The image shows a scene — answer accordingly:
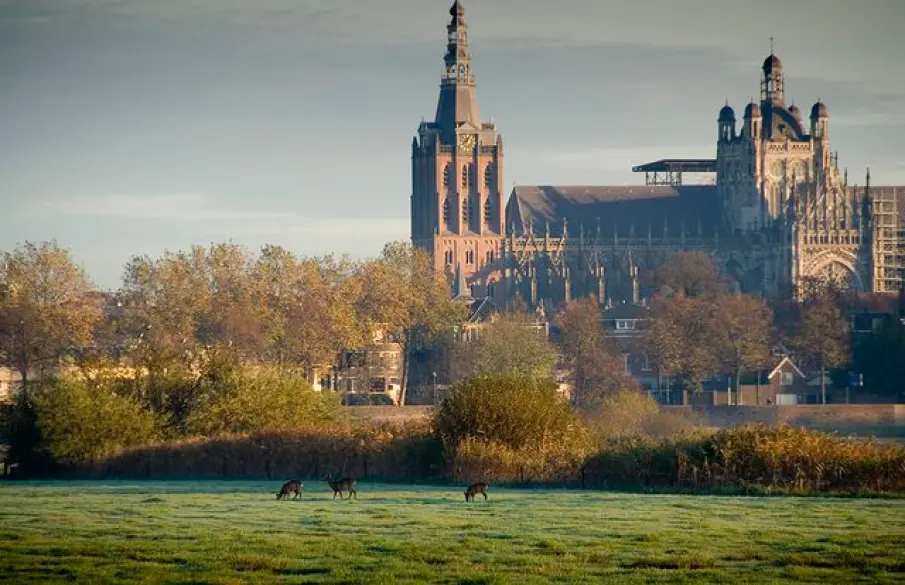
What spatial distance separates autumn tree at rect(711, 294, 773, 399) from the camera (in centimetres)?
14075

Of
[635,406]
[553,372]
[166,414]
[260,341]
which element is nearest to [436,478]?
[166,414]

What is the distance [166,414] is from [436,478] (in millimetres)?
14561

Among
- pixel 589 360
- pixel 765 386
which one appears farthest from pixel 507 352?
pixel 765 386

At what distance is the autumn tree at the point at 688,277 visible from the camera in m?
170

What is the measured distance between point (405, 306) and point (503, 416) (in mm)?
85091

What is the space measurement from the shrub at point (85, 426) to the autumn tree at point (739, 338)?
8020cm

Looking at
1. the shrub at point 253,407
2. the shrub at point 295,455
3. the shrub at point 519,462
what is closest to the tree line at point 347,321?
the shrub at point 253,407

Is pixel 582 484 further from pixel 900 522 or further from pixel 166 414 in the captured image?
pixel 166 414

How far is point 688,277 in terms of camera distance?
173 meters

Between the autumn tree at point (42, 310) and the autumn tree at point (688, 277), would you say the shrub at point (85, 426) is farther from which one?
the autumn tree at point (688, 277)

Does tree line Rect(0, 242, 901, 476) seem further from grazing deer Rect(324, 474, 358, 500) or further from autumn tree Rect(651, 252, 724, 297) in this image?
grazing deer Rect(324, 474, 358, 500)

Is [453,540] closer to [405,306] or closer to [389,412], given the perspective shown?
[389,412]

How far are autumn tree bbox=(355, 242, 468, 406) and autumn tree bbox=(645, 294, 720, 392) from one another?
15655 mm

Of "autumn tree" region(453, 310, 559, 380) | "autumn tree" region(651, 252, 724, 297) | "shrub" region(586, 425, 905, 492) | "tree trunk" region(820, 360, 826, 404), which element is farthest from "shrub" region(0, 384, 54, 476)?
"autumn tree" region(651, 252, 724, 297)
